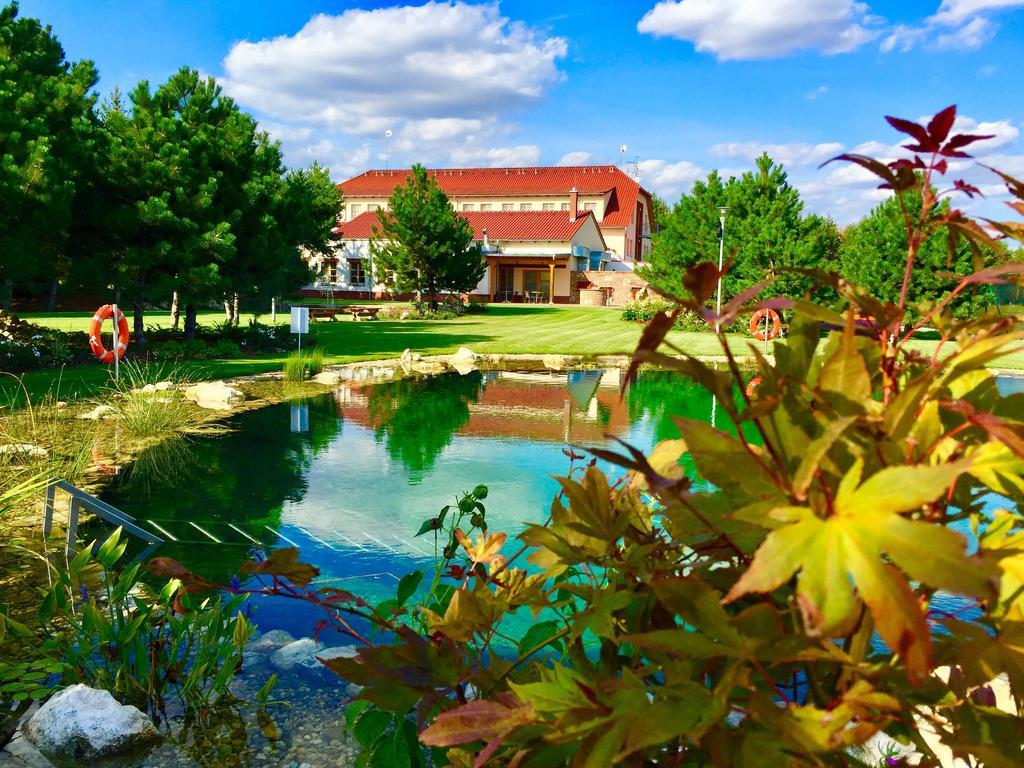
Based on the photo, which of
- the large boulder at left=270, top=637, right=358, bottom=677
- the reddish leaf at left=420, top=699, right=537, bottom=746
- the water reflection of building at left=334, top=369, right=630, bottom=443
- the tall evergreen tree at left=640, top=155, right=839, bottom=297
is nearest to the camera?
the reddish leaf at left=420, top=699, right=537, bottom=746

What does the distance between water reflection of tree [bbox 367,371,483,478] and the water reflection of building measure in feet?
0.48

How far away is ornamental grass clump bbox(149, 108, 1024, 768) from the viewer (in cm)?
58

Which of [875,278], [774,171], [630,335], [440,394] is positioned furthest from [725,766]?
[774,171]

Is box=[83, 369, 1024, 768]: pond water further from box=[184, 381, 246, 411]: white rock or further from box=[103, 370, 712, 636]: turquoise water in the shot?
box=[184, 381, 246, 411]: white rock

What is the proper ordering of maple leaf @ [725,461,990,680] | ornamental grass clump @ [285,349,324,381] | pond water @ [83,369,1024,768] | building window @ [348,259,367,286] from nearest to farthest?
maple leaf @ [725,461,990,680] < pond water @ [83,369,1024,768] < ornamental grass clump @ [285,349,324,381] < building window @ [348,259,367,286]

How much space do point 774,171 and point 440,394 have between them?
15.7m

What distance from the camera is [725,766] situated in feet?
2.41

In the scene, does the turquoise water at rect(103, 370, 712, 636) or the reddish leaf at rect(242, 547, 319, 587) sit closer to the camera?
the reddish leaf at rect(242, 547, 319, 587)

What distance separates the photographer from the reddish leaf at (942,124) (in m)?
0.84

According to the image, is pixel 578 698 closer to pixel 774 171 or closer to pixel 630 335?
pixel 630 335

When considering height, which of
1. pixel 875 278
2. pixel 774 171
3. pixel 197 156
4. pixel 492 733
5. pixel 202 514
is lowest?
pixel 202 514

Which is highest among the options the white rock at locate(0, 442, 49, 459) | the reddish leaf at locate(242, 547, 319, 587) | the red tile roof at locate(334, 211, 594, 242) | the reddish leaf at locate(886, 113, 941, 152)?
the red tile roof at locate(334, 211, 594, 242)

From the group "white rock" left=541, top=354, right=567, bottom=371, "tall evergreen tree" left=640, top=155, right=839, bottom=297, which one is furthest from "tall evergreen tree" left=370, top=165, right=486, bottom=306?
"white rock" left=541, top=354, right=567, bottom=371

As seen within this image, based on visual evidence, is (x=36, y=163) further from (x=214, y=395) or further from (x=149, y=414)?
(x=149, y=414)
